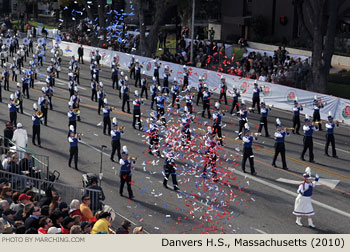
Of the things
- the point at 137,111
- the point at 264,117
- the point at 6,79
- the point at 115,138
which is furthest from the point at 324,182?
the point at 6,79

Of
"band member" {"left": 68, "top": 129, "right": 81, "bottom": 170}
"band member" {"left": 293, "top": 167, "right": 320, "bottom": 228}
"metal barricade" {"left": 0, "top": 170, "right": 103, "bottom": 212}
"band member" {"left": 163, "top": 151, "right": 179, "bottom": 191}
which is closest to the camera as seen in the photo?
"metal barricade" {"left": 0, "top": 170, "right": 103, "bottom": 212}

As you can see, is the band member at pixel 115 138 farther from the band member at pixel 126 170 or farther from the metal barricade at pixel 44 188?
the metal barricade at pixel 44 188

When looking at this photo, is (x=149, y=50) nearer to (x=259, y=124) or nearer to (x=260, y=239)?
(x=259, y=124)

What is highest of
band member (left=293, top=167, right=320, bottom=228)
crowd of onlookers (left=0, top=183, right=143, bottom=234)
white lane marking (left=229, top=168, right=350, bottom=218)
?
crowd of onlookers (left=0, top=183, right=143, bottom=234)

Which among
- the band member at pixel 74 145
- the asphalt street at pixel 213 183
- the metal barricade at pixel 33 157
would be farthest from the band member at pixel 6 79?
the metal barricade at pixel 33 157

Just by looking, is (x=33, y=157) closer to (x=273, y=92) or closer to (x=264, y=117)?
(x=264, y=117)

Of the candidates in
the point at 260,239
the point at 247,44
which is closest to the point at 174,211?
the point at 260,239

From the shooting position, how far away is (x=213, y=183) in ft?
62.3

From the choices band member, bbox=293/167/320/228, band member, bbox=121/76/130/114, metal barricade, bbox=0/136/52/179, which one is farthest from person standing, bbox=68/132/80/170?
band member, bbox=121/76/130/114

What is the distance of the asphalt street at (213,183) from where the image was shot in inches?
634

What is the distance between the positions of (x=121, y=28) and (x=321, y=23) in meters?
24.3

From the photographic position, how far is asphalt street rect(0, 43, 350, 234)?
16.1m

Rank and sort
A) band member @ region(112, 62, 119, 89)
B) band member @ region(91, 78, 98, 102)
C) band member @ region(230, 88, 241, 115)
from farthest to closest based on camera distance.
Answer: band member @ region(112, 62, 119, 89), band member @ region(91, 78, 98, 102), band member @ region(230, 88, 241, 115)

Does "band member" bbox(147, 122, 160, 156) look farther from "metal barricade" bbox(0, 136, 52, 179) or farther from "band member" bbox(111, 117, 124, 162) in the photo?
"metal barricade" bbox(0, 136, 52, 179)
